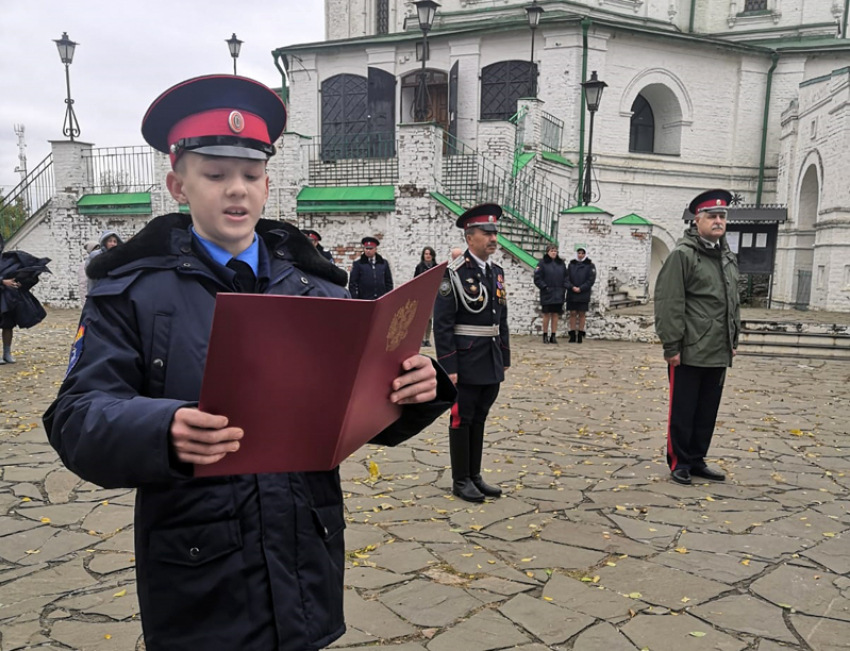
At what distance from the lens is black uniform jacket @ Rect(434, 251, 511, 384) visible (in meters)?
5.27

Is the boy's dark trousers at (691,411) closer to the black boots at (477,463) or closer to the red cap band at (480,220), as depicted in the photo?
the black boots at (477,463)

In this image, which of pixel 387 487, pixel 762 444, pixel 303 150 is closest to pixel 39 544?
pixel 387 487

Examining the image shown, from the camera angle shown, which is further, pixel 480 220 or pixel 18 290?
pixel 18 290

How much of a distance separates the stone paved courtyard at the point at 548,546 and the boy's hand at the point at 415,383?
1.83 metres

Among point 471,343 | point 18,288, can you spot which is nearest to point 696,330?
point 471,343

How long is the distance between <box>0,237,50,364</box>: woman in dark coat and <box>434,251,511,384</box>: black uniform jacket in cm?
739

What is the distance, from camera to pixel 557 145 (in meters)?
21.1

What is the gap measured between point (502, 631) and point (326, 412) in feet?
7.57

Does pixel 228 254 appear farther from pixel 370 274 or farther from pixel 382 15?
pixel 382 15

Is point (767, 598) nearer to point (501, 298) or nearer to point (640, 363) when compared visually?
point (501, 298)

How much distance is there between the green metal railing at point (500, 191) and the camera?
1670 cm

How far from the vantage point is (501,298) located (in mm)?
5496

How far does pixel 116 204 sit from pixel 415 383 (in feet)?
66.9

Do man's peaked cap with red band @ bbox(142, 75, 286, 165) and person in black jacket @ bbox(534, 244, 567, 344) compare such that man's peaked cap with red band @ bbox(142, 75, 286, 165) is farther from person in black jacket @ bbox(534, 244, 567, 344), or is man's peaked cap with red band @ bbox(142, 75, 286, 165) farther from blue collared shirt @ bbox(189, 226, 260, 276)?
person in black jacket @ bbox(534, 244, 567, 344)
